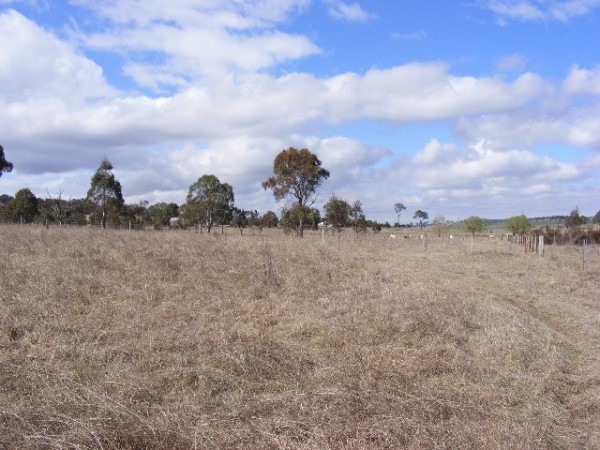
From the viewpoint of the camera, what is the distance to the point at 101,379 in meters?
5.52

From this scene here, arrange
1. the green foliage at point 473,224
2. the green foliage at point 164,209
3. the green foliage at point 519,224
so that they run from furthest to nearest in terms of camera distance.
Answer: the green foliage at point 164,209 < the green foliage at point 519,224 < the green foliage at point 473,224

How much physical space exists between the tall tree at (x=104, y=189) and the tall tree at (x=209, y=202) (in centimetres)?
739

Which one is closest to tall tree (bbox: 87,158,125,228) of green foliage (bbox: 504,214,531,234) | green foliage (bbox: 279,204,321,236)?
green foliage (bbox: 279,204,321,236)

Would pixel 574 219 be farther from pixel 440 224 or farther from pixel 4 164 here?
pixel 4 164

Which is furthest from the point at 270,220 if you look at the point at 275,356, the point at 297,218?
the point at 275,356

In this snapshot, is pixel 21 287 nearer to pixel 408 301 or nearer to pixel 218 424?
pixel 218 424

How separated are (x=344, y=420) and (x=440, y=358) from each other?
8.54ft

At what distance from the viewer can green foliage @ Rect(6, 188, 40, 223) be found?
120ft

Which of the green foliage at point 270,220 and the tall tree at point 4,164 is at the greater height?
the tall tree at point 4,164

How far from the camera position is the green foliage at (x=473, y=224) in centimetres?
3966

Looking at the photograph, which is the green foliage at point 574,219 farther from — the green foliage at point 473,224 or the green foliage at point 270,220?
the green foliage at point 270,220

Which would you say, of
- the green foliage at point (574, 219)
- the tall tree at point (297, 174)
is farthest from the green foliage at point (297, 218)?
the green foliage at point (574, 219)

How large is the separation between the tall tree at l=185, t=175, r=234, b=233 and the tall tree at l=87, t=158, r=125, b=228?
291 inches

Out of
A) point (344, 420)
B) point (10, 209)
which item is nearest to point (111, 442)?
point (344, 420)
